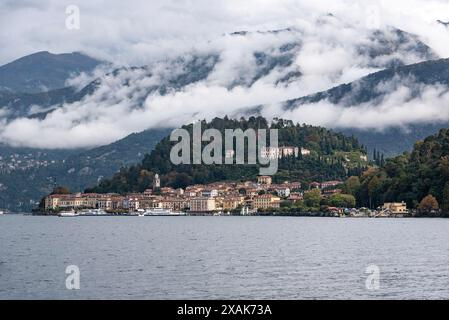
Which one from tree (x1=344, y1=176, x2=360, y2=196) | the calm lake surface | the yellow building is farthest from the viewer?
tree (x1=344, y1=176, x2=360, y2=196)

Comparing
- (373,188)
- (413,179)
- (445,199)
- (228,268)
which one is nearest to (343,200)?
(373,188)

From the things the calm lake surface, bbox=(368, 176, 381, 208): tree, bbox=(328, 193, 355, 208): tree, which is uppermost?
bbox=(368, 176, 381, 208): tree

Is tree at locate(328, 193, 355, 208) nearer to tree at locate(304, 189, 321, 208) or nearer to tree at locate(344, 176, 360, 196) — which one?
tree at locate(344, 176, 360, 196)

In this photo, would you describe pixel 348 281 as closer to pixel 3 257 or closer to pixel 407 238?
pixel 3 257

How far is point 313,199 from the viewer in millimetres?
186875

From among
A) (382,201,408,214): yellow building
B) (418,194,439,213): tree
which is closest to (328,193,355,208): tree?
(382,201,408,214): yellow building

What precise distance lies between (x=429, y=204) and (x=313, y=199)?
1667 inches

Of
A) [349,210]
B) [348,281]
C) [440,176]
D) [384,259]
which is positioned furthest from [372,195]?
[348,281]

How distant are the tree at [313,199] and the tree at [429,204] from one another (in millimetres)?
38478

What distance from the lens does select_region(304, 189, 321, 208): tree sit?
18575cm

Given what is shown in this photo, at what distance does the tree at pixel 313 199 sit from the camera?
18575 centimetres

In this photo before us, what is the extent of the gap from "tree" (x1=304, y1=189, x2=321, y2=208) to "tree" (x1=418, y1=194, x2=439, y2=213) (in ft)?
126

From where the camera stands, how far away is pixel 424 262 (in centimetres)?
6288

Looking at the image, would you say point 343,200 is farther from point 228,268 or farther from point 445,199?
point 228,268
